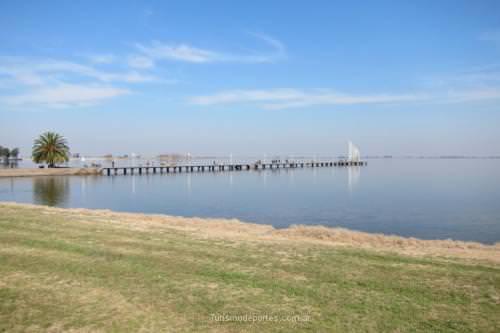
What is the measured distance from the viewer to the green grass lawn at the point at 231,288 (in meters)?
5.77

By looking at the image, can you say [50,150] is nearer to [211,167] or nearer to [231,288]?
[211,167]

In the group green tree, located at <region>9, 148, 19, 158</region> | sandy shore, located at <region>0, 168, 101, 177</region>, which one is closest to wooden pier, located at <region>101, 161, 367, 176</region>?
sandy shore, located at <region>0, 168, 101, 177</region>

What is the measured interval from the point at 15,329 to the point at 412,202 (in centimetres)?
3372

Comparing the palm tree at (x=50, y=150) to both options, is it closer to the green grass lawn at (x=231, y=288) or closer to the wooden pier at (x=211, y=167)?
the wooden pier at (x=211, y=167)

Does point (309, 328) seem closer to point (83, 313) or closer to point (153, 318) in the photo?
point (153, 318)

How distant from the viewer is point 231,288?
7.18 m

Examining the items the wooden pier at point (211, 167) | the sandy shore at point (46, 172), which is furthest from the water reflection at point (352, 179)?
the sandy shore at point (46, 172)

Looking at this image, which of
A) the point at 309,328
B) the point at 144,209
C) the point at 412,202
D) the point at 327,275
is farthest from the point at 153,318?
the point at 412,202

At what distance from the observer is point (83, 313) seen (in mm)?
5984

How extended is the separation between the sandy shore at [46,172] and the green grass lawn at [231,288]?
204 feet

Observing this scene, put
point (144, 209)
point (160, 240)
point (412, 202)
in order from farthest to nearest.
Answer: point (412, 202), point (144, 209), point (160, 240)

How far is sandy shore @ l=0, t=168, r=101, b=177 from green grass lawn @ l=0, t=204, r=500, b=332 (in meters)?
62.2

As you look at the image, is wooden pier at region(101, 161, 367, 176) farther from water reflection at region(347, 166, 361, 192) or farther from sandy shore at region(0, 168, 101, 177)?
water reflection at region(347, 166, 361, 192)

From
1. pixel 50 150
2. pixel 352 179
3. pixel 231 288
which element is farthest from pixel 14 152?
pixel 231 288
